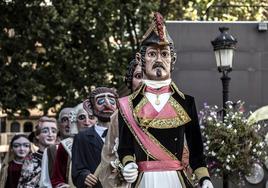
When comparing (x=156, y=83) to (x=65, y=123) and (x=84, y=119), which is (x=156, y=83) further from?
(x=65, y=123)

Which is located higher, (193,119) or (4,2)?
(4,2)

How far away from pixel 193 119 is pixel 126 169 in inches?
24.9

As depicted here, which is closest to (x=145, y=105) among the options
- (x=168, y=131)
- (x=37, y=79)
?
(x=168, y=131)

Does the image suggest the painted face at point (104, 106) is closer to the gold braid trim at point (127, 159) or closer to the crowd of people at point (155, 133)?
the crowd of people at point (155, 133)

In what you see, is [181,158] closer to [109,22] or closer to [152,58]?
[152,58]

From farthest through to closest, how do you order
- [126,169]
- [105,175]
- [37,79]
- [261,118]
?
[37,79] < [261,118] < [105,175] < [126,169]

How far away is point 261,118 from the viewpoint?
12.5m

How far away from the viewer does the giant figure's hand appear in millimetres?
6090

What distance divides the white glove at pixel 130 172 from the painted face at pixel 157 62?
0.66 metres

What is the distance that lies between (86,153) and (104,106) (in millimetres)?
483

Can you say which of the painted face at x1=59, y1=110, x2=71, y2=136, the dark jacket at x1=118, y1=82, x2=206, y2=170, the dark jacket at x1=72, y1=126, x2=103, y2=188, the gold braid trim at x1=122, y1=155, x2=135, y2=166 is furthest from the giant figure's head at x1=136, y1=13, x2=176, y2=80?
the painted face at x1=59, y1=110, x2=71, y2=136

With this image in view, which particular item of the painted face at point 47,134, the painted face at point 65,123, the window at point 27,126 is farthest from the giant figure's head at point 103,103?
the window at point 27,126

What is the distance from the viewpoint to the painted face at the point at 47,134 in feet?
29.5

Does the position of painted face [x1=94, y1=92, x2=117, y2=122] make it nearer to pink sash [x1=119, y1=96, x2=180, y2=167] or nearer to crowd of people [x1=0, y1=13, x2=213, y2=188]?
crowd of people [x1=0, y1=13, x2=213, y2=188]
